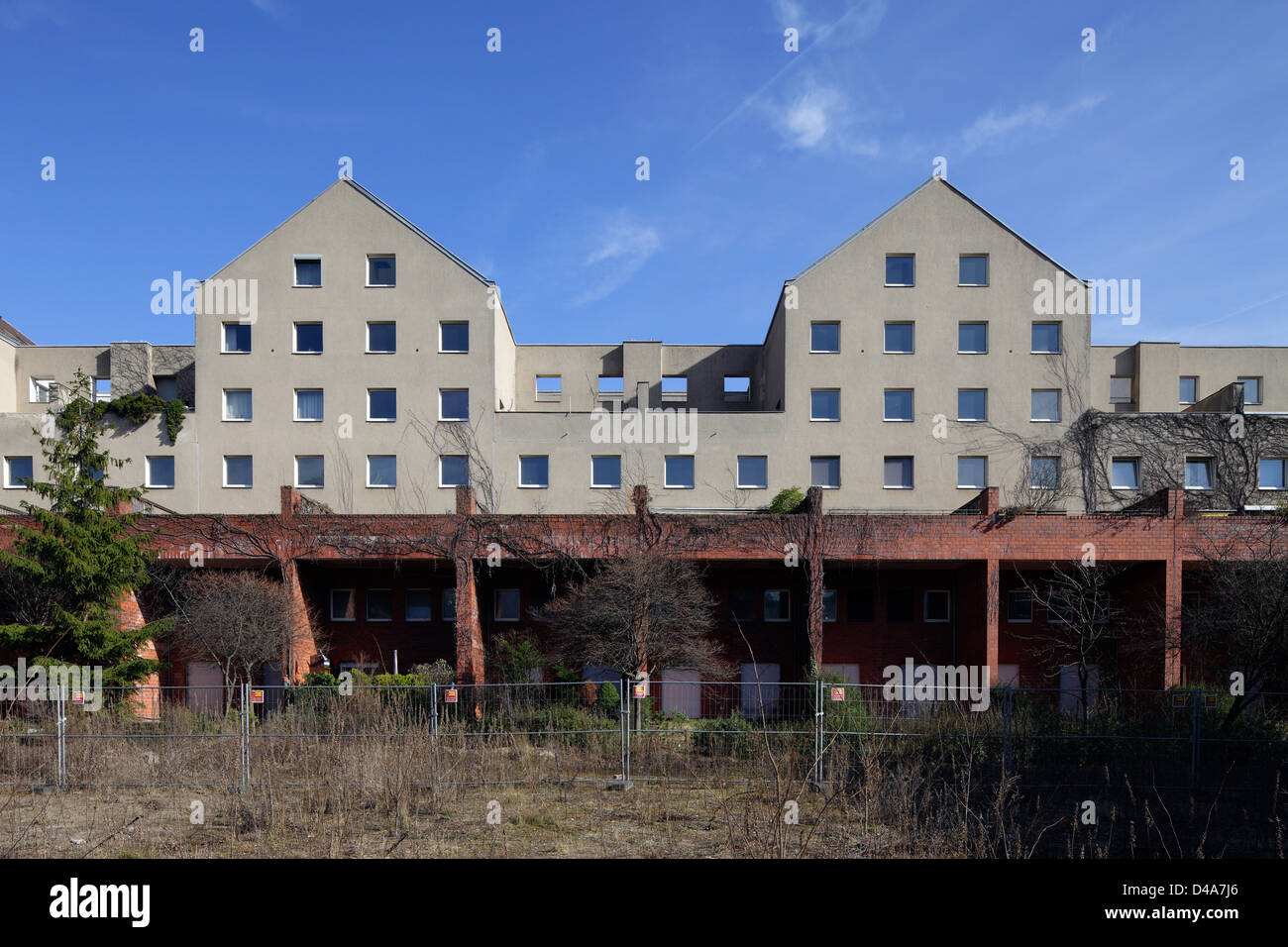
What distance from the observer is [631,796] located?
11539 mm

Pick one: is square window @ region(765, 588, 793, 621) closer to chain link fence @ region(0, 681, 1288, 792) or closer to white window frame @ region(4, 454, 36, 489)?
chain link fence @ region(0, 681, 1288, 792)

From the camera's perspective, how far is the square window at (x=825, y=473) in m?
29.2

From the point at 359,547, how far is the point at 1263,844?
2088 cm

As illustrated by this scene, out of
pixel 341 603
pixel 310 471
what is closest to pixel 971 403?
pixel 341 603

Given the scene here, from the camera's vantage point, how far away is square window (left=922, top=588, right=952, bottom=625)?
25.7m

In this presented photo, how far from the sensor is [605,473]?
28.8 m

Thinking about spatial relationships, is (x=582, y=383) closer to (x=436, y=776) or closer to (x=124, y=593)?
(x=124, y=593)

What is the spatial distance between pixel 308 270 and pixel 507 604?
1595 centimetres

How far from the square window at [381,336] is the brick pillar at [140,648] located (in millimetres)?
12505

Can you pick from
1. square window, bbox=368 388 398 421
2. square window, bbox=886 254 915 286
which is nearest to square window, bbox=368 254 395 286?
square window, bbox=368 388 398 421

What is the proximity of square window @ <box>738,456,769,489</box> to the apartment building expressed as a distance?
5 cm

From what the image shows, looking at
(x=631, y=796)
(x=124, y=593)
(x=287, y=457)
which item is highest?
(x=287, y=457)

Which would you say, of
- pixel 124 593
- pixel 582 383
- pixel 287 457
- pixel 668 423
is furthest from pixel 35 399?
pixel 668 423

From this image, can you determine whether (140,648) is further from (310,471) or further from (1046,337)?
(1046,337)
